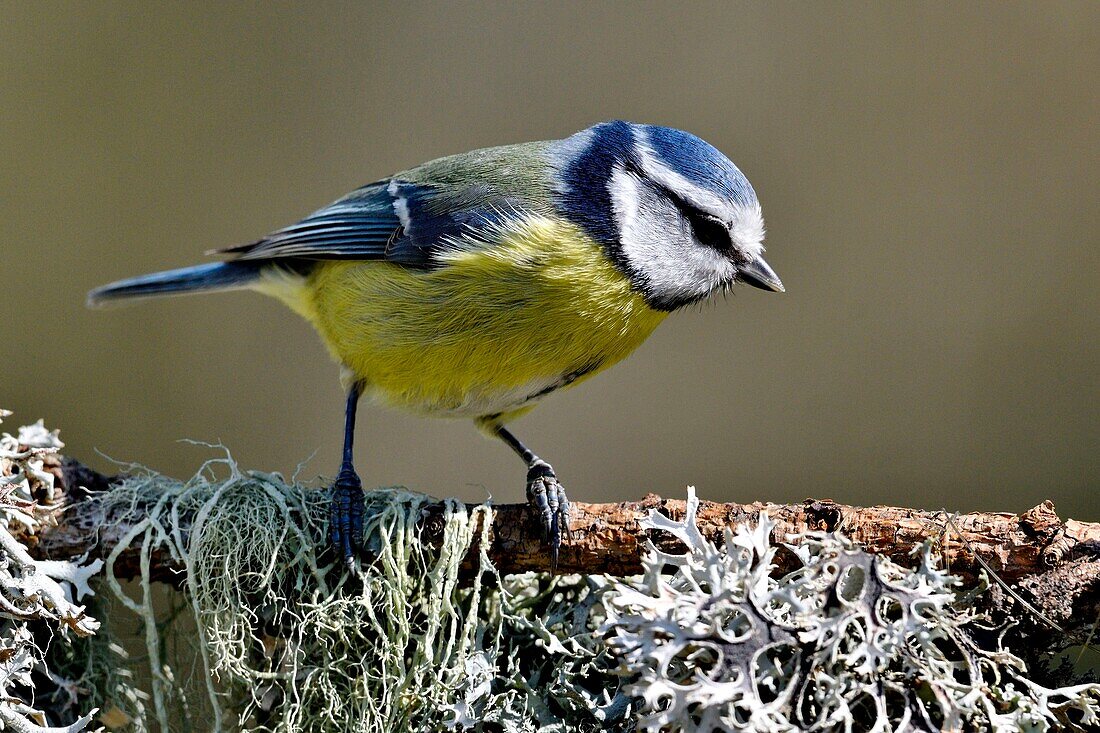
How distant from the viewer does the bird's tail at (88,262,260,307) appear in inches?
79.0

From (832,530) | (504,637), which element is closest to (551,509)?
(504,637)

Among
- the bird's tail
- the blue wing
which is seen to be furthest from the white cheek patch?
the bird's tail

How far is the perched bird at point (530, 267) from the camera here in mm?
1479

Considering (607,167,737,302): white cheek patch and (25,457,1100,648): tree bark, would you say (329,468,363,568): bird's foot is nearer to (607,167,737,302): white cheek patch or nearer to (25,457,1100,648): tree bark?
(25,457,1100,648): tree bark

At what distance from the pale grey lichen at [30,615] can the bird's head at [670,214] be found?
2.78ft

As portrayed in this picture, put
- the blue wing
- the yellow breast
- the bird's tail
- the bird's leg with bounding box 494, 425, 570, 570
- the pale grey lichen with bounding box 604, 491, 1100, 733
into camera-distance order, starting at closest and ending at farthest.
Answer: the pale grey lichen with bounding box 604, 491, 1100, 733 → the bird's leg with bounding box 494, 425, 570, 570 → the yellow breast → the blue wing → the bird's tail

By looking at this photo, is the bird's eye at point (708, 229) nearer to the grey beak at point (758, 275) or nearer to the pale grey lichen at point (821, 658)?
the grey beak at point (758, 275)

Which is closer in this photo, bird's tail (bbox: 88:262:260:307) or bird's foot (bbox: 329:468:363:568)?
bird's foot (bbox: 329:468:363:568)

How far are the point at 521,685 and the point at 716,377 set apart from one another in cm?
174

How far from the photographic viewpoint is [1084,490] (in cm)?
237

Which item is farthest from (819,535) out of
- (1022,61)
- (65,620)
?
(1022,61)

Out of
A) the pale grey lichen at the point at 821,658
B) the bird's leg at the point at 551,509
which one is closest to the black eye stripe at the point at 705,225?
the bird's leg at the point at 551,509

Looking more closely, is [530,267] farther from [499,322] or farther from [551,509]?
[551,509]

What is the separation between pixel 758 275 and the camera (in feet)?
5.34
